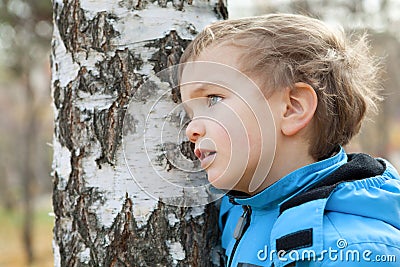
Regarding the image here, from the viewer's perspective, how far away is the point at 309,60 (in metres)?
1.54

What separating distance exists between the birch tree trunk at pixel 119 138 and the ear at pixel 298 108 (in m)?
0.32

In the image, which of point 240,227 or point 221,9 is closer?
point 240,227

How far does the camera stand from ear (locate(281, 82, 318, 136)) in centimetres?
151

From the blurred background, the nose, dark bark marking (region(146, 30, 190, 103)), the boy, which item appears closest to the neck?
the boy

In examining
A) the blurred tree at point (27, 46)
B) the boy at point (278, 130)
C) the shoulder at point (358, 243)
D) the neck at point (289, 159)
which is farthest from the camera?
the blurred tree at point (27, 46)

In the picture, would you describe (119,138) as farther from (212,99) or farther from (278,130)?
(278,130)

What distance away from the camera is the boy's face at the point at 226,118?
1.50m

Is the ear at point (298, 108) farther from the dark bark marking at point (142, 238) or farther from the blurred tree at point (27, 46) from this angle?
the blurred tree at point (27, 46)

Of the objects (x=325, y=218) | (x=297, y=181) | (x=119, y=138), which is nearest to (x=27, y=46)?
(x=119, y=138)

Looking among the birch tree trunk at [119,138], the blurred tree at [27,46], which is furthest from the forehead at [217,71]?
the blurred tree at [27,46]

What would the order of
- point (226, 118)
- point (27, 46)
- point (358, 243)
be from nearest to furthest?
point (358, 243), point (226, 118), point (27, 46)

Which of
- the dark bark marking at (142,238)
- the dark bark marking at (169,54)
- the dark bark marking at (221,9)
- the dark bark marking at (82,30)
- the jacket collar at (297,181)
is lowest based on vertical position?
the dark bark marking at (142,238)

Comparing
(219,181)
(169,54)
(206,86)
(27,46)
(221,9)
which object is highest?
(27,46)

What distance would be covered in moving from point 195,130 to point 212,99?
0.10 meters
